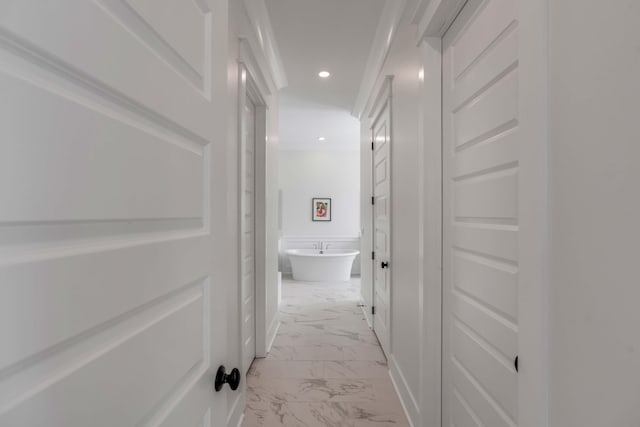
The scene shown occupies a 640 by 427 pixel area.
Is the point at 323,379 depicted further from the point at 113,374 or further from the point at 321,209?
the point at 321,209

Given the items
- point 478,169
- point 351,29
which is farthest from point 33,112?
point 351,29

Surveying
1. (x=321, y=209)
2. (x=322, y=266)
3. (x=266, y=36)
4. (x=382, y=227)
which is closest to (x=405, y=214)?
(x=382, y=227)

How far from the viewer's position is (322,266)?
609 centimetres

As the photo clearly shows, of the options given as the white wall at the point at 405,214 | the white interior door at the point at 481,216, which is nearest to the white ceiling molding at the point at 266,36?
the white wall at the point at 405,214

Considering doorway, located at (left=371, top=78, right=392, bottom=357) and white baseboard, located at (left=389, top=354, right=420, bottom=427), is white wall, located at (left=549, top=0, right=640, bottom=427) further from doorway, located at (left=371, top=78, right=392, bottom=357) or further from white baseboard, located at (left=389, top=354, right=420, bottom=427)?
doorway, located at (left=371, top=78, right=392, bottom=357)

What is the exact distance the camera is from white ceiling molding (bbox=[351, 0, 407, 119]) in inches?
87.8

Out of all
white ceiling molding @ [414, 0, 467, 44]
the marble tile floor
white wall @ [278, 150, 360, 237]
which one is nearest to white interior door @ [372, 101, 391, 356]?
the marble tile floor

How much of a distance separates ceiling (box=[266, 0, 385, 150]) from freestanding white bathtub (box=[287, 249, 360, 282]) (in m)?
2.33

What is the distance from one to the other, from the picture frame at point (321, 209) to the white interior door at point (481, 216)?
5.50m

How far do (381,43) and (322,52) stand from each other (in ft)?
1.83

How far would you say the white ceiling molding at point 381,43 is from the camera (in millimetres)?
2230

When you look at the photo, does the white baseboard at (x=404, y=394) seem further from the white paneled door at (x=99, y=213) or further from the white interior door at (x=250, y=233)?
the white paneled door at (x=99, y=213)

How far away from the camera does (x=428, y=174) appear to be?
1.66m

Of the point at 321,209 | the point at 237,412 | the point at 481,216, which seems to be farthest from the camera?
the point at 321,209
